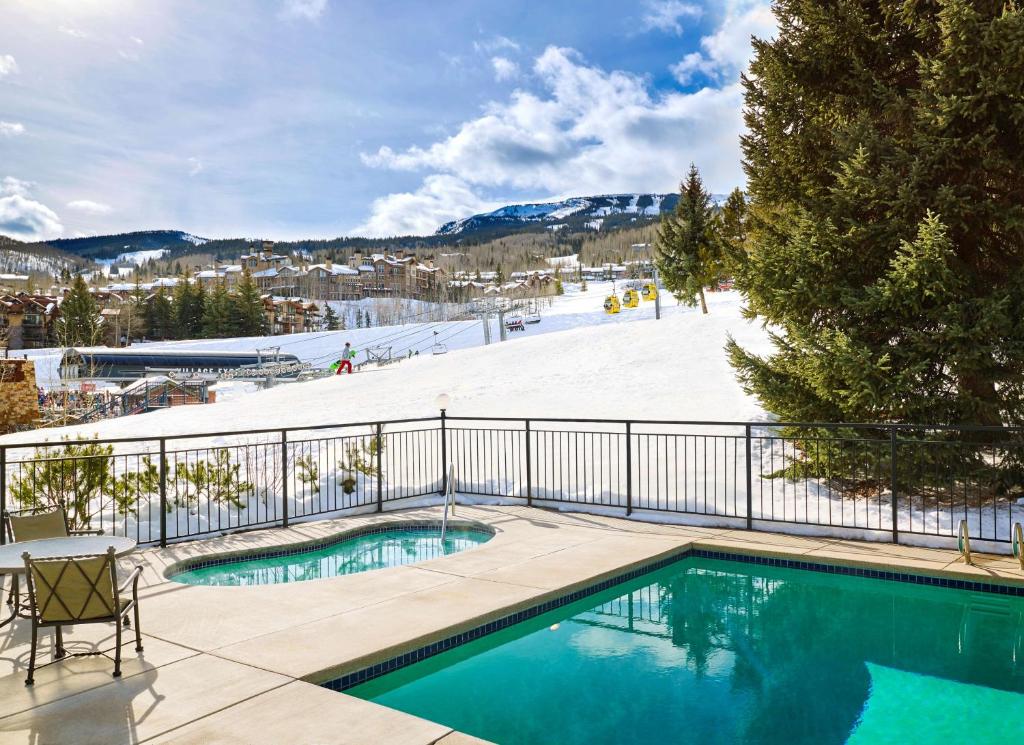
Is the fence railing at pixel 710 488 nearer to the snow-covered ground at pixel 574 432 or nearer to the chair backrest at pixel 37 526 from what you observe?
the snow-covered ground at pixel 574 432

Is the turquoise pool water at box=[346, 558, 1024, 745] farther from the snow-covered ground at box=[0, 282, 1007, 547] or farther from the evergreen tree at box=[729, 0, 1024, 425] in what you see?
the evergreen tree at box=[729, 0, 1024, 425]

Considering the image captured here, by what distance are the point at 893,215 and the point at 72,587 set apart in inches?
397

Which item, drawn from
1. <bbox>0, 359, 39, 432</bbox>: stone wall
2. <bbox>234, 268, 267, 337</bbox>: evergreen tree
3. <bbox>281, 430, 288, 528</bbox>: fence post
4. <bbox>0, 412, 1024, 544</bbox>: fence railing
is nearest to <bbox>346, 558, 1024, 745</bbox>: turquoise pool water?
<bbox>0, 412, 1024, 544</bbox>: fence railing

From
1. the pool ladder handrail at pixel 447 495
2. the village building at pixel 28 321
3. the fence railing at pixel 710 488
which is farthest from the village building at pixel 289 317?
the pool ladder handrail at pixel 447 495

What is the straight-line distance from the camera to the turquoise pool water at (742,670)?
15.9ft

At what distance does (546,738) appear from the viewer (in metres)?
4.66

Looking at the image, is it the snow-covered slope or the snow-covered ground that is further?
the snow-covered slope

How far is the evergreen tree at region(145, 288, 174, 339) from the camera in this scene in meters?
104

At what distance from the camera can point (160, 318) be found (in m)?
105

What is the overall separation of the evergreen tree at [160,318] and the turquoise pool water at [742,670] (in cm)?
10931

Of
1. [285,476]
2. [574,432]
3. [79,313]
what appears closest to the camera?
[285,476]

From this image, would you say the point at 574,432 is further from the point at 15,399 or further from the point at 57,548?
the point at 15,399

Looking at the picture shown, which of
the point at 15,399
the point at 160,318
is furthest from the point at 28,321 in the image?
the point at 15,399

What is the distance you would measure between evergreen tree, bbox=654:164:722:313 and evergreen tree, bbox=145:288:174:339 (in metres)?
84.8
